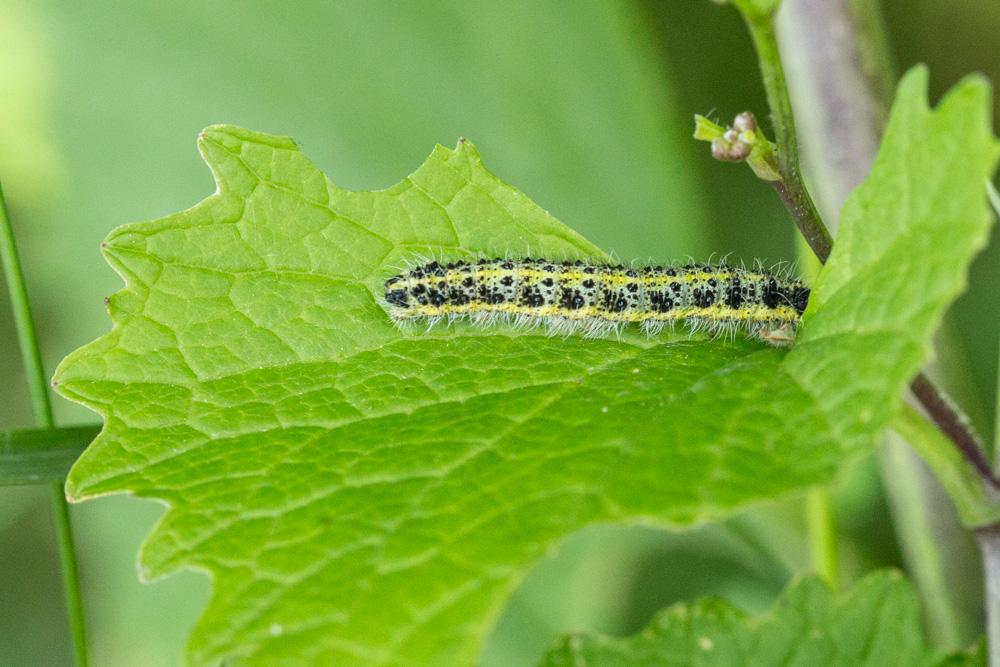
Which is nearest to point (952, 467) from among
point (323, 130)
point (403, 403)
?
point (403, 403)

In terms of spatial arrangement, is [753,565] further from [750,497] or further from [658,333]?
[750,497]

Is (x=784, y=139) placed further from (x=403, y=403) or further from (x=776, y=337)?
(x=403, y=403)

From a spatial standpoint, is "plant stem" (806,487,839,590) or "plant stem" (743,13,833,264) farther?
"plant stem" (806,487,839,590)

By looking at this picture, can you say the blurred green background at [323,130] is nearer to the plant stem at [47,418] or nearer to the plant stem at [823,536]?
the plant stem at [823,536]

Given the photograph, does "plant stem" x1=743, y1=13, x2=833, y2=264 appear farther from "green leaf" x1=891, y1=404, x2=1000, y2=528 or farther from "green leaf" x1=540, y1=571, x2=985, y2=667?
"green leaf" x1=540, y1=571, x2=985, y2=667

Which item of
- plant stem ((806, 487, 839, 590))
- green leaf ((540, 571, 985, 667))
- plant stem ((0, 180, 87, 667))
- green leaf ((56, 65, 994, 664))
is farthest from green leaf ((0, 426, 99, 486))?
plant stem ((806, 487, 839, 590))

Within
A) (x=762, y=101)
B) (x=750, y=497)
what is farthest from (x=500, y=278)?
(x=762, y=101)
